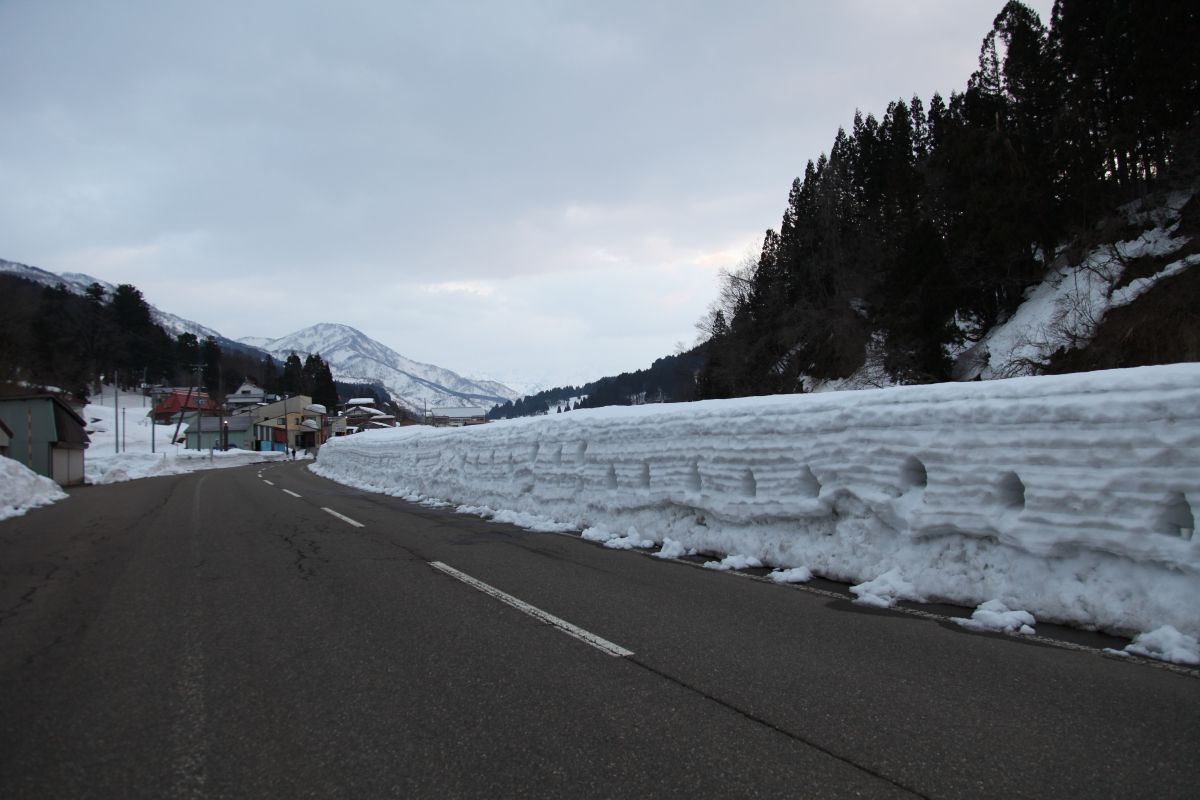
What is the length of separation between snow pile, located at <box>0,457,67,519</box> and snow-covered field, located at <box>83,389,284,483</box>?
1516cm

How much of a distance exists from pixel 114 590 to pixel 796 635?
6.76 m

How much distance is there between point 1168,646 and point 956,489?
6.04 ft

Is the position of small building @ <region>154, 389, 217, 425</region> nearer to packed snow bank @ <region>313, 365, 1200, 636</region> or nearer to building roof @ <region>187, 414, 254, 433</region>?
building roof @ <region>187, 414, 254, 433</region>

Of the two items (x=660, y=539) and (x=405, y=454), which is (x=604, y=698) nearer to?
(x=660, y=539)

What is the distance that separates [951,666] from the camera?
3998 millimetres

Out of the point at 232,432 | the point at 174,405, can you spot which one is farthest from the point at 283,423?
the point at 174,405

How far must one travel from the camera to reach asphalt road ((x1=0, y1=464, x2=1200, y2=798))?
9.14 ft

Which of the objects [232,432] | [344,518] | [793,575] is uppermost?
[232,432]

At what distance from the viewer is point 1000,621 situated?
4.76 metres

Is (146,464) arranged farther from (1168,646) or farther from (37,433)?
(1168,646)

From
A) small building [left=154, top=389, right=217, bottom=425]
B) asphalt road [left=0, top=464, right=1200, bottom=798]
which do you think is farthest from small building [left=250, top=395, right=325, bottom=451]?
asphalt road [left=0, top=464, right=1200, bottom=798]

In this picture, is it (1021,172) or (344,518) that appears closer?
(344,518)

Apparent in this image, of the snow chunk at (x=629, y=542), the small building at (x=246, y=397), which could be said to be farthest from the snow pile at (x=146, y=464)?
the small building at (x=246, y=397)

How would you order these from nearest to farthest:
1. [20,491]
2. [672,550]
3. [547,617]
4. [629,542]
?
[547,617] < [672,550] < [629,542] < [20,491]
